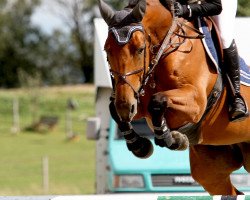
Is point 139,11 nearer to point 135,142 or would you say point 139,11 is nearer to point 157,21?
point 157,21

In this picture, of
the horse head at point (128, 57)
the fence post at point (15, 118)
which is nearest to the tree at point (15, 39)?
the fence post at point (15, 118)

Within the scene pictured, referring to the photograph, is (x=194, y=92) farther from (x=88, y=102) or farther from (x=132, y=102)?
(x=88, y=102)

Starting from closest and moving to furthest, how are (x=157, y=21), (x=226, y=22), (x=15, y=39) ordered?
(x=157, y=21) → (x=226, y=22) → (x=15, y=39)

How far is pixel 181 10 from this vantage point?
6355mm

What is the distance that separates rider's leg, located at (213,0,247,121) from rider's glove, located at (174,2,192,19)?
14.4 inches

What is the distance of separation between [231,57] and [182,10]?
582mm

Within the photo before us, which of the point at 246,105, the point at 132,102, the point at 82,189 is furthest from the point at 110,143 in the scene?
the point at 82,189

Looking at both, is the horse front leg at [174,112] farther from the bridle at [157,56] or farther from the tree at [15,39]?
the tree at [15,39]

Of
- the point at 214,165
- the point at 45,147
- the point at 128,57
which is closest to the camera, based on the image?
the point at 128,57

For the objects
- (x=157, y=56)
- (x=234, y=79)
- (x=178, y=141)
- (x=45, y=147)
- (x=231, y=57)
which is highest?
(x=157, y=56)

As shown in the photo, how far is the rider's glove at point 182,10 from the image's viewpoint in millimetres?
6324

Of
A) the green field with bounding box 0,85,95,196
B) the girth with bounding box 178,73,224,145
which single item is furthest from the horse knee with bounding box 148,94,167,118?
the green field with bounding box 0,85,95,196

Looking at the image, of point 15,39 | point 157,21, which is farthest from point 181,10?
point 15,39

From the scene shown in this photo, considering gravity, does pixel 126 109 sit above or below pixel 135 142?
above
